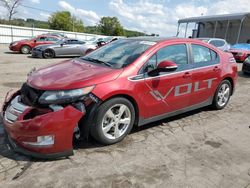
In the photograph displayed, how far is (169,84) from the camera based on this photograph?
13.1ft

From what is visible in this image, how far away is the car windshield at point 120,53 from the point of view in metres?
3.80

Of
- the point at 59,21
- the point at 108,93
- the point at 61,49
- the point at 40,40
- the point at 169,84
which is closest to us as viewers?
the point at 108,93

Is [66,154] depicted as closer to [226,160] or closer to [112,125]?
[112,125]

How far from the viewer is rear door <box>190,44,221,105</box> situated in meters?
4.50

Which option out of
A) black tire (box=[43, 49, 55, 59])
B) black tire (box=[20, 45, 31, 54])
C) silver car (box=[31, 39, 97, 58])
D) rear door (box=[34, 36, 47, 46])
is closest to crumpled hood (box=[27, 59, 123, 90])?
silver car (box=[31, 39, 97, 58])

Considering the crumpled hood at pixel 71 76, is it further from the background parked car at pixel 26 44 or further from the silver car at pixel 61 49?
the background parked car at pixel 26 44

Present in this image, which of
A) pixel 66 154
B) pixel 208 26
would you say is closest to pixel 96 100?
pixel 66 154

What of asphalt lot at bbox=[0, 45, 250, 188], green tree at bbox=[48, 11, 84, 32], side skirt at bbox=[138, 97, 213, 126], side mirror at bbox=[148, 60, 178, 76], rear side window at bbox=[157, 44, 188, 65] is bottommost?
asphalt lot at bbox=[0, 45, 250, 188]

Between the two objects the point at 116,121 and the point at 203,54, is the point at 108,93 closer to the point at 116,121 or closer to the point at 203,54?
the point at 116,121

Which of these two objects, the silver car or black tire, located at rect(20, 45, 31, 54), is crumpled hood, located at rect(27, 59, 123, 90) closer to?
the silver car

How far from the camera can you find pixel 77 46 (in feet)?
51.6

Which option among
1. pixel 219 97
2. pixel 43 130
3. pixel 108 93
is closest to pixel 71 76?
pixel 108 93

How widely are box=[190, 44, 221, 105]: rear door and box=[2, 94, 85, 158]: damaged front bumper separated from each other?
2406mm

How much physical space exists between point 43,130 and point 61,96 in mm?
483
